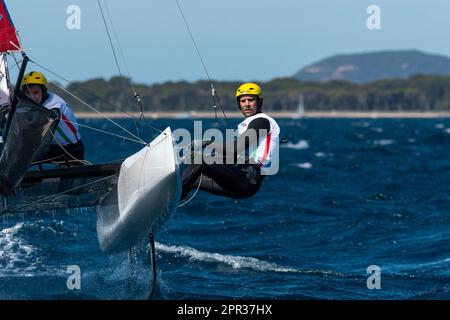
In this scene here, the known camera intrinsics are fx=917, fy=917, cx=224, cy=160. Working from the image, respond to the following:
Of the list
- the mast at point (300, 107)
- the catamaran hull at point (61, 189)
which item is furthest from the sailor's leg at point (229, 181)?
the mast at point (300, 107)

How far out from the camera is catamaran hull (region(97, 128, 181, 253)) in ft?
24.8

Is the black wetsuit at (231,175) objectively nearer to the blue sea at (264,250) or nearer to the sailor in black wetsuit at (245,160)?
the sailor in black wetsuit at (245,160)

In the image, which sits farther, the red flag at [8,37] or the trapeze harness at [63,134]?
the trapeze harness at [63,134]

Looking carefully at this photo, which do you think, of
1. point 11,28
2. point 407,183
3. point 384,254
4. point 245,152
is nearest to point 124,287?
point 245,152

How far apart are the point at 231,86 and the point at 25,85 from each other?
147 meters

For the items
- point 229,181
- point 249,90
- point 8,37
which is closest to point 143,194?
point 229,181

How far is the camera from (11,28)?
28.7ft

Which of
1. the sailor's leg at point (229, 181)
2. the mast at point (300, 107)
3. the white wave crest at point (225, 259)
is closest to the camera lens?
the sailor's leg at point (229, 181)

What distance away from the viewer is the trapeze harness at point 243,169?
8.16 m

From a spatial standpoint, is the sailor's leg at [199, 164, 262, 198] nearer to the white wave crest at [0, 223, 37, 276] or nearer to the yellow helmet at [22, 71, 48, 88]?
the yellow helmet at [22, 71, 48, 88]

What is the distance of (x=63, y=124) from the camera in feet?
29.5
